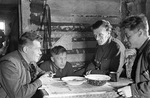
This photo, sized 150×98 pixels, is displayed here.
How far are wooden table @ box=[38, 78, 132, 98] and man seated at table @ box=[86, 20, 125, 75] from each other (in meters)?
0.94

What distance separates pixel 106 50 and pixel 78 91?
1630 mm

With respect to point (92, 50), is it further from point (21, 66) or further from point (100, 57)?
point (21, 66)

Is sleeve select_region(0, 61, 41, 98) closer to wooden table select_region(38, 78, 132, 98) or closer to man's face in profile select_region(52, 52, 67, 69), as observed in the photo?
wooden table select_region(38, 78, 132, 98)

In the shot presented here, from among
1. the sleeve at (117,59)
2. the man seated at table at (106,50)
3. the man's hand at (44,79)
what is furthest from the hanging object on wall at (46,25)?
the man's hand at (44,79)

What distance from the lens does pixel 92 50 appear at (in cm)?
466

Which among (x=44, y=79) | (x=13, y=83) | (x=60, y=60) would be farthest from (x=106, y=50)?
(x=13, y=83)

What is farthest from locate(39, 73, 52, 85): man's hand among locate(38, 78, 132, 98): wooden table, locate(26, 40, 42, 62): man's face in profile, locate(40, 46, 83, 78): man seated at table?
locate(40, 46, 83, 78): man seated at table

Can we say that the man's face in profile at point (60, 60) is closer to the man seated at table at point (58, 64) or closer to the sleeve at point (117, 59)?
the man seated at table at point (58, 64)

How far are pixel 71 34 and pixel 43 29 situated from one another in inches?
28.3

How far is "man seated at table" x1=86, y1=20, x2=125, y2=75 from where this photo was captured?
A: 10.3ft

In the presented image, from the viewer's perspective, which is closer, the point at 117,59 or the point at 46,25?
the point at 117,59

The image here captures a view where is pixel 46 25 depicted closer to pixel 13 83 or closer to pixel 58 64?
pixel 58 64

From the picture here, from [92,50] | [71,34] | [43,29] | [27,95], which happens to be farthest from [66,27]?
[27,95]

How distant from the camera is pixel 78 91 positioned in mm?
1978
